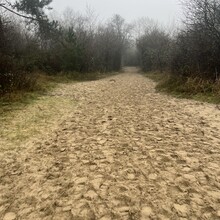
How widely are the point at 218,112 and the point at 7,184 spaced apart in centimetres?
524

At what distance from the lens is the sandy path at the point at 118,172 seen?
2734 mm

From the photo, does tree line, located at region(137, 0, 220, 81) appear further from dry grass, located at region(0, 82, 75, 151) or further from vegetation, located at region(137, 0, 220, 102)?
dry grass, located at region(0, 82, 75, 151)

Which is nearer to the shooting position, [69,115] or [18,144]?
→ [18,144]

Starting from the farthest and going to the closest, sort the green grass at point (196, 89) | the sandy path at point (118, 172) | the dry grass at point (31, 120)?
the green grass at point (196, 89) → the dry grass at point (31, 120) → the sandy path at point (118, 172)

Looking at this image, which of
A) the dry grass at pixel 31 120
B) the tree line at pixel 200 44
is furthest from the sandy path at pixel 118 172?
the tree line at pixel 200 44

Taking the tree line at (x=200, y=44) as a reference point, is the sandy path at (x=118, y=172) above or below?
below

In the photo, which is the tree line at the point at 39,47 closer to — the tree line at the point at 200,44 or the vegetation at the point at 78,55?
the vegetation at the point at 78,55

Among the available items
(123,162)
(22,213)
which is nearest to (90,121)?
(123,162)

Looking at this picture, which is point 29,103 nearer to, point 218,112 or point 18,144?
point 18,144

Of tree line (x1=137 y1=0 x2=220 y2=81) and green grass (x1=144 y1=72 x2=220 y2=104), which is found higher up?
tree line (x1=137 y1=0 x2=220 y2=81)

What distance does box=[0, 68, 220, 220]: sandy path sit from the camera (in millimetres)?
2734

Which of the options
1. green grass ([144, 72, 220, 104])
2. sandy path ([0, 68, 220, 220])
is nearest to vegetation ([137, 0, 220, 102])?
green grass ([144, 72, 220, 104])

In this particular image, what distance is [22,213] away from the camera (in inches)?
108

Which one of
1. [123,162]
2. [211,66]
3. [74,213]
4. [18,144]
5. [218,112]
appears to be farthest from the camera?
[211,66]
